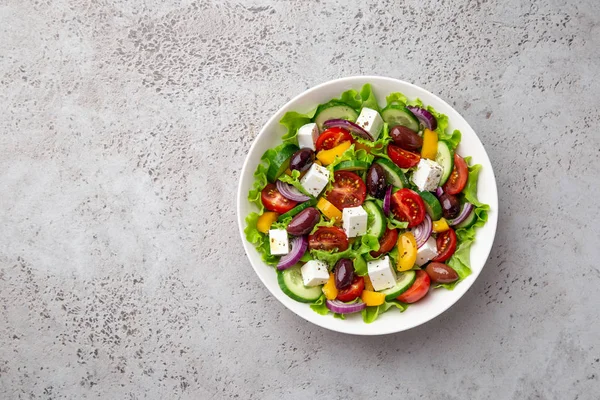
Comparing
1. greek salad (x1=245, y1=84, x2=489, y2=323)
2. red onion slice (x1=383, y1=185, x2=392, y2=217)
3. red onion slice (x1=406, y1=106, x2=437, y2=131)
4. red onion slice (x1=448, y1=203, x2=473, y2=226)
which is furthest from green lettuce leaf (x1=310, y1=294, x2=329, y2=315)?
red onion slice (x1=406, y1=106, x2=437, y2=131)

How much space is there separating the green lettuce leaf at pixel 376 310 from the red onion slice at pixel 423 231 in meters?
0.27

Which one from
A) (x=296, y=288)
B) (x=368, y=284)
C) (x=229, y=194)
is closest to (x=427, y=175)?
(x=368, y=284)

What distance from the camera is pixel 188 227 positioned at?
3.03 meters

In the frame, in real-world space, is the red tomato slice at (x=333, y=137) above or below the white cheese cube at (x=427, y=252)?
above

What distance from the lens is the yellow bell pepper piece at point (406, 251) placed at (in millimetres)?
2684

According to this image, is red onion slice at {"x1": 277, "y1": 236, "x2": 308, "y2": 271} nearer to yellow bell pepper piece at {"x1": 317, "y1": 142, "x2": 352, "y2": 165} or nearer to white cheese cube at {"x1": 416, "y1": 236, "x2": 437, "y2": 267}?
yellow bell pepper piece at {"x1": 317, "y1": 142, "x2": 352, "y2": 165}

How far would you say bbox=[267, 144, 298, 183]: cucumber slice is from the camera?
8.92 ft

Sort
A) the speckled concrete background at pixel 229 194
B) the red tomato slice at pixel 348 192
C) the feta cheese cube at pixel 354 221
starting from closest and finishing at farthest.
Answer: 1. the feta cheese cube at pixel 354 221
2. the red tomato slice at pixel 348 192
3. the speckled concrete background at pixel 229 194

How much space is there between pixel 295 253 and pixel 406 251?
1.58ft

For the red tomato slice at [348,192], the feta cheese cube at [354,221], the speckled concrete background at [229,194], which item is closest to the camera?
the feta cheese cube at [354,221]

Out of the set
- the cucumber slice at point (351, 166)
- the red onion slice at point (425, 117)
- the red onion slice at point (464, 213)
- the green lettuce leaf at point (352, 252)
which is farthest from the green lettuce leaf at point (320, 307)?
the red onion slice at point (425, 117)

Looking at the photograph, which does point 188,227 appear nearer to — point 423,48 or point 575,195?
point 423,48

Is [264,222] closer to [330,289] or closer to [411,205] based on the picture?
[330,289]

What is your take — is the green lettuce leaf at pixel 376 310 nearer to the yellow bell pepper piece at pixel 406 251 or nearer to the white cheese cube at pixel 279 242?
the yellow bell pepper piece at pixel 406 251
